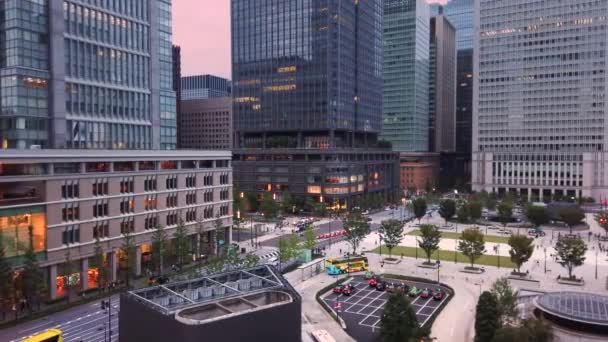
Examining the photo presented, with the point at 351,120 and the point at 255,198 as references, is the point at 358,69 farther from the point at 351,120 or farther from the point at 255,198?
the point at 255,198

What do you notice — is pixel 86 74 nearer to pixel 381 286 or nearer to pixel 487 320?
pixel 381 286

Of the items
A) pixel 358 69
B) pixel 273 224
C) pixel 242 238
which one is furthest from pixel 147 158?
pixel 358 69

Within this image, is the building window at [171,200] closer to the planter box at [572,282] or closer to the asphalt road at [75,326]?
the asphalt road at [75,326]

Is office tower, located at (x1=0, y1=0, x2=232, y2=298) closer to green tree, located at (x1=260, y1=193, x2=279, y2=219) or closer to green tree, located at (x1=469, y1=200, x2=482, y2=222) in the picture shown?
green tree, located at (x1=260, y1=193, x2=279, y2=219)

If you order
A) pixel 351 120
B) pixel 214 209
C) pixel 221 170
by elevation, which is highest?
A: pixel 351 120

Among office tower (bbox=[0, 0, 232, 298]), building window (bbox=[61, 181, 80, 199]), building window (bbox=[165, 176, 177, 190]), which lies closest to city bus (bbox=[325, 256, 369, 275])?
office tower (bbox=[0, 0, 232, 298])

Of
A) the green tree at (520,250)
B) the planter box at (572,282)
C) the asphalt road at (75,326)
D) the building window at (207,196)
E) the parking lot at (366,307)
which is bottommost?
the parking lot at (366,307)

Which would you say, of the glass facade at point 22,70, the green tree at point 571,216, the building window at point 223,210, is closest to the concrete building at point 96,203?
the building window at point 223,210
